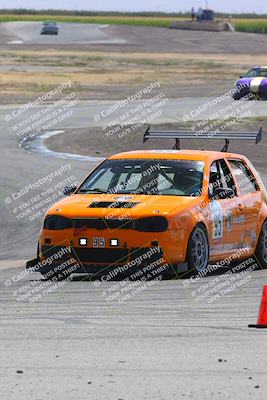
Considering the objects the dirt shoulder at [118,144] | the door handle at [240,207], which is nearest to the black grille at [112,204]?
the door handle at [240,207]

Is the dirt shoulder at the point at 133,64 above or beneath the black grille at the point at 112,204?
beneath

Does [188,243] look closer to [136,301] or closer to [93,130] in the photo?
[136,301]

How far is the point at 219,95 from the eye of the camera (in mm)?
50562

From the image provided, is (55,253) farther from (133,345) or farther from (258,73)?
(258,73)

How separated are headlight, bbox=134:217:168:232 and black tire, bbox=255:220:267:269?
2265mm

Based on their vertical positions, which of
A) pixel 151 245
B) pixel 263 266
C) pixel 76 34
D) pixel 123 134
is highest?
pixel 151 245

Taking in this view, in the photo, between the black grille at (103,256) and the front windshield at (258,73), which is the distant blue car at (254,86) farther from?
the black grille at (103,256)

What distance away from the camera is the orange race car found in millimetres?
12062

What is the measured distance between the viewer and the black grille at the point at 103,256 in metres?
12.1

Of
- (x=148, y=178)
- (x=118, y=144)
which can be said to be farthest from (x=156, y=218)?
(x=118, y=144)

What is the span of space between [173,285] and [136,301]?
1242mm

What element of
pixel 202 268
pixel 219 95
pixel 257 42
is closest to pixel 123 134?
pixel 219 95

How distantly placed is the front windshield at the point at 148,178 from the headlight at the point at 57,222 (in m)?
0.89

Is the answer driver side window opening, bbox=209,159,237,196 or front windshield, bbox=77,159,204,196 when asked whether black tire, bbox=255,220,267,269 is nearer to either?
driver side window opening, bbox=209,159,237,196
